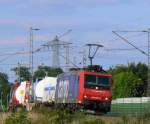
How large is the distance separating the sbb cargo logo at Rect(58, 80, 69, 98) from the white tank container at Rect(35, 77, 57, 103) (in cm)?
460

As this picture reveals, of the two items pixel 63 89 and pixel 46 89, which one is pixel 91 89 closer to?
pixel 63 89

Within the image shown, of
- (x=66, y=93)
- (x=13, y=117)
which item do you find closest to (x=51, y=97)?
(x=66, y=93)

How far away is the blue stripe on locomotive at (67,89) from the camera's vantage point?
4725cm

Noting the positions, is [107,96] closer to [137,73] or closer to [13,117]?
[13,117]

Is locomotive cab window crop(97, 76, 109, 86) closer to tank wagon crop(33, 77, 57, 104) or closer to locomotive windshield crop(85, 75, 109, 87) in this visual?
locomotive windshield crop(85, 75, 109, 87)

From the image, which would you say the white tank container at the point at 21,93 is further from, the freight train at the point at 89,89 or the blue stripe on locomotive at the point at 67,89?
the freight train at the point at 89,89

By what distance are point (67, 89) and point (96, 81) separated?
3.49 m

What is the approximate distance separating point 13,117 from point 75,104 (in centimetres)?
2054

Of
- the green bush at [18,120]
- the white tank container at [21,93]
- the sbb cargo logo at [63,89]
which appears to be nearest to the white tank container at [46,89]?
the sbb cargo logo at [63,89]

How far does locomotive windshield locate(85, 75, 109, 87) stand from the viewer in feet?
152

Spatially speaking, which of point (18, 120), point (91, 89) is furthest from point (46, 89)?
point (18, 120)

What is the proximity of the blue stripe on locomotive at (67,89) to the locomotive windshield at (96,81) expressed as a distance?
1007mm

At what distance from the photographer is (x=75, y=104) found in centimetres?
4666

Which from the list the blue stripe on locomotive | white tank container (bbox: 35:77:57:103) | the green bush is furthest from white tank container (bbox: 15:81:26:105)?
the green bush
